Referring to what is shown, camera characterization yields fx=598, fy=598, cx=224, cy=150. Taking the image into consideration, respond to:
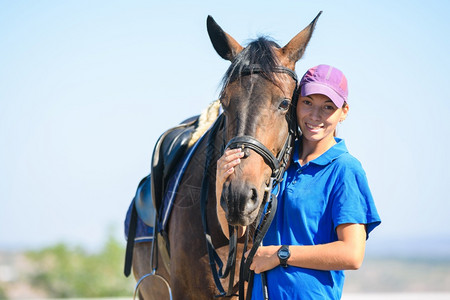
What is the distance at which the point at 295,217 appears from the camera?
277cm

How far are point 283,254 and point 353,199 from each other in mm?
397

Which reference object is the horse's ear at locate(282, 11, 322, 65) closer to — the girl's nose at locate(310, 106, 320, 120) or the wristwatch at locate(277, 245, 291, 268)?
the girl's nose at locate(310, 106, 320, 120)

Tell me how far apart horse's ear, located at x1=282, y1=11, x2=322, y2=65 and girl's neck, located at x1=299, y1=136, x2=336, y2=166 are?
0.55 m

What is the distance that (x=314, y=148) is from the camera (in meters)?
2.94

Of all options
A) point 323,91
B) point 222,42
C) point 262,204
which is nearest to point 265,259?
point 262,204

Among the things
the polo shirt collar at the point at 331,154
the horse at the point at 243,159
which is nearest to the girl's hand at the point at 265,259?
the horse at the point at 243,159

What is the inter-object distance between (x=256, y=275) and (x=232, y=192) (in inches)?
19.2

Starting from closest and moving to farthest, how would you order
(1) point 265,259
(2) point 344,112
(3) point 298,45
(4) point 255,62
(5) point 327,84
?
(1) point 265,259 < (5) point 327,84 < (2) point 344,112 < (4) point 255,62 < (3) point 298,45

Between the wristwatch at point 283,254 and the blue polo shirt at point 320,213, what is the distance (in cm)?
5

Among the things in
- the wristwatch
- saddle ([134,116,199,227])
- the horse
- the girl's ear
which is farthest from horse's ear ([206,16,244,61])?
the wristwatch

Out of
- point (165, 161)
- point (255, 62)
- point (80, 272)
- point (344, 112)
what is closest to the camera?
point (344, 112)

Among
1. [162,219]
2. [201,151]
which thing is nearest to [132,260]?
[162,219]

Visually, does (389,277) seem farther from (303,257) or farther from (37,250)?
(303,257)

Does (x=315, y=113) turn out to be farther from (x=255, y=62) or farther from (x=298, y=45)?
(x=298, y=45)
